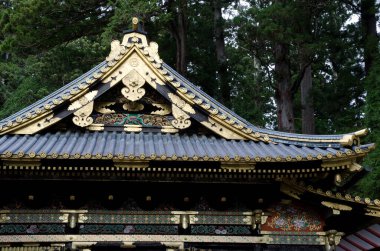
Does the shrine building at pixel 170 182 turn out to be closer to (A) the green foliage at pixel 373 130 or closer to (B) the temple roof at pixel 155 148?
(B) the temple roof at pixel 155 148

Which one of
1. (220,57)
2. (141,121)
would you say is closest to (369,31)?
(220,57)

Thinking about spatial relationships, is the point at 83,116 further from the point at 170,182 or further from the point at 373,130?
the point at 373,130

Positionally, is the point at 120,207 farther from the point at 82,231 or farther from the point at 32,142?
the point at 32,142

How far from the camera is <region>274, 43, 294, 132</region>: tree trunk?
61.6 ft

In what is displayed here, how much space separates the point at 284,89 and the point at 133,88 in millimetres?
10548

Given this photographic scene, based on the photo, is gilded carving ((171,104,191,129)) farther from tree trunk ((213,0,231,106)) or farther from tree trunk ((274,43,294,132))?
tree trunk ((213,0,231,106))

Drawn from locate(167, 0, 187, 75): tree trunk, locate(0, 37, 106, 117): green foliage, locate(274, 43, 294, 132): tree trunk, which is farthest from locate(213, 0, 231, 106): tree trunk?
locate(0, 37, 106, 117): green foliage

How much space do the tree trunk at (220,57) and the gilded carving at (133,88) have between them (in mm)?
12109

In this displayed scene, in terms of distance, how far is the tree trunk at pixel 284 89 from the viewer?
18766 millimetres

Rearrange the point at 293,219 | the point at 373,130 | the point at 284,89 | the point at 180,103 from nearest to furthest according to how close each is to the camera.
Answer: the point at 293,219 → the point at 180,103 → the point at 373,130 → the point at 284,89

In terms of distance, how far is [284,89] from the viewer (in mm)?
18938

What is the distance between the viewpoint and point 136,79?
9.68m

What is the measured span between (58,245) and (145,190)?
1765 millimetres

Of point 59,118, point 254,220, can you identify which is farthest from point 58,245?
point 254,220
